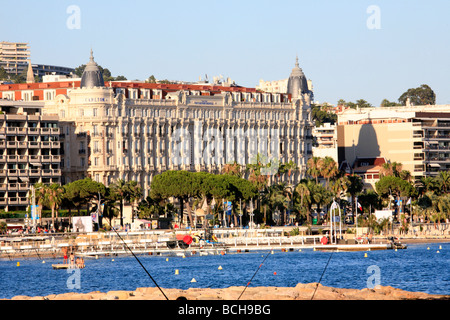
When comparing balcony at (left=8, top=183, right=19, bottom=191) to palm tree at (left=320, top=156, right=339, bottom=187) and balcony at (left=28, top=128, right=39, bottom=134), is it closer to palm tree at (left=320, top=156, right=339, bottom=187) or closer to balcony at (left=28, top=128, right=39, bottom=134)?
balcony at (left=28, top=128, right=39, bottom=134)

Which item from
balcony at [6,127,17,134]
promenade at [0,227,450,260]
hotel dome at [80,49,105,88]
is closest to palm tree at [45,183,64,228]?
promenade at [0,227,450,260]

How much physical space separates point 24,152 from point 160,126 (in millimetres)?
26188

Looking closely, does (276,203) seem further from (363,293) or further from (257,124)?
(363,293)

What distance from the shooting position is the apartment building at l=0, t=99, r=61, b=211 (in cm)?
14488

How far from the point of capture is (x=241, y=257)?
11225 centimetres

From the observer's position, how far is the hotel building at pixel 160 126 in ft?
516

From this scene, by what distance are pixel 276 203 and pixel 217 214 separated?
29.4 feet

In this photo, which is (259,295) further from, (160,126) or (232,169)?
(160,126)

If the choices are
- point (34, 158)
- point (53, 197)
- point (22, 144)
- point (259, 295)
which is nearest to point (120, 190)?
point (34, 158)

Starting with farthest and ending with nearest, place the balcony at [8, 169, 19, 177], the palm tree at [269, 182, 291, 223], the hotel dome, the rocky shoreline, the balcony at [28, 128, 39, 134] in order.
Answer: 1. the hotel dome
2. the palm tree at [269, 182, 291, 223]
3. the balcony at [28, 128, 39, 134]
4. the balcony at [8, 169, 19, 177]
5. the rocky shoreline

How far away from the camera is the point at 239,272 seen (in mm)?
90562

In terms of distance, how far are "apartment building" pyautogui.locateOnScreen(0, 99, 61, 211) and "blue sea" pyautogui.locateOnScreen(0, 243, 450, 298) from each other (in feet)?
115

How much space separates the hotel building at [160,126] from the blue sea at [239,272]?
4381cm
